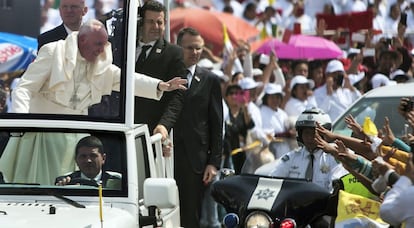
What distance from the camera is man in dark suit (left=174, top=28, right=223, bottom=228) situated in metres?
11.3

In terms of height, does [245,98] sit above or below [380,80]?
below

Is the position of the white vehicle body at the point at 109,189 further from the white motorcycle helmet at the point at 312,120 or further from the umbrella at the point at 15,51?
the white motorcycle helmet at the point at 312,120

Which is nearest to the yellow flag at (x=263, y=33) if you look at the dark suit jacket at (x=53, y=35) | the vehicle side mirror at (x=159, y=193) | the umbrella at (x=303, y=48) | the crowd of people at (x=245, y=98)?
the crowd of people at (x=245, y=98)

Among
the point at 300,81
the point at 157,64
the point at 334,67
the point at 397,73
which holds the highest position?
the point at 334,67

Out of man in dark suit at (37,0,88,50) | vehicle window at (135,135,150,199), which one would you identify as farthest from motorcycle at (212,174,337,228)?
man in dark suit at (37,0,88,50)

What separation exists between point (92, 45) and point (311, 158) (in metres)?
1.96

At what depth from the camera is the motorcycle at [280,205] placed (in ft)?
25.2

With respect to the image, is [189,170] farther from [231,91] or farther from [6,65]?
[231,91]

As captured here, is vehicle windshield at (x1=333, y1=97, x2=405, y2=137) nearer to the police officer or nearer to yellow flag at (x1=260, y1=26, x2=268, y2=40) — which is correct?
the police officer

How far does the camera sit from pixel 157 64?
10.0 metres

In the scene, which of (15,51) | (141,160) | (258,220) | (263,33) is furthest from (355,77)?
(258,220)

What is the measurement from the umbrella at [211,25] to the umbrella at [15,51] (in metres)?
10.9

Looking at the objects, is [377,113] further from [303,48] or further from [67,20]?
[303,48]

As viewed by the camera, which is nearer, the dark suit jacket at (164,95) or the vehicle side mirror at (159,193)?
the vehicle side mirror at (159,193)
